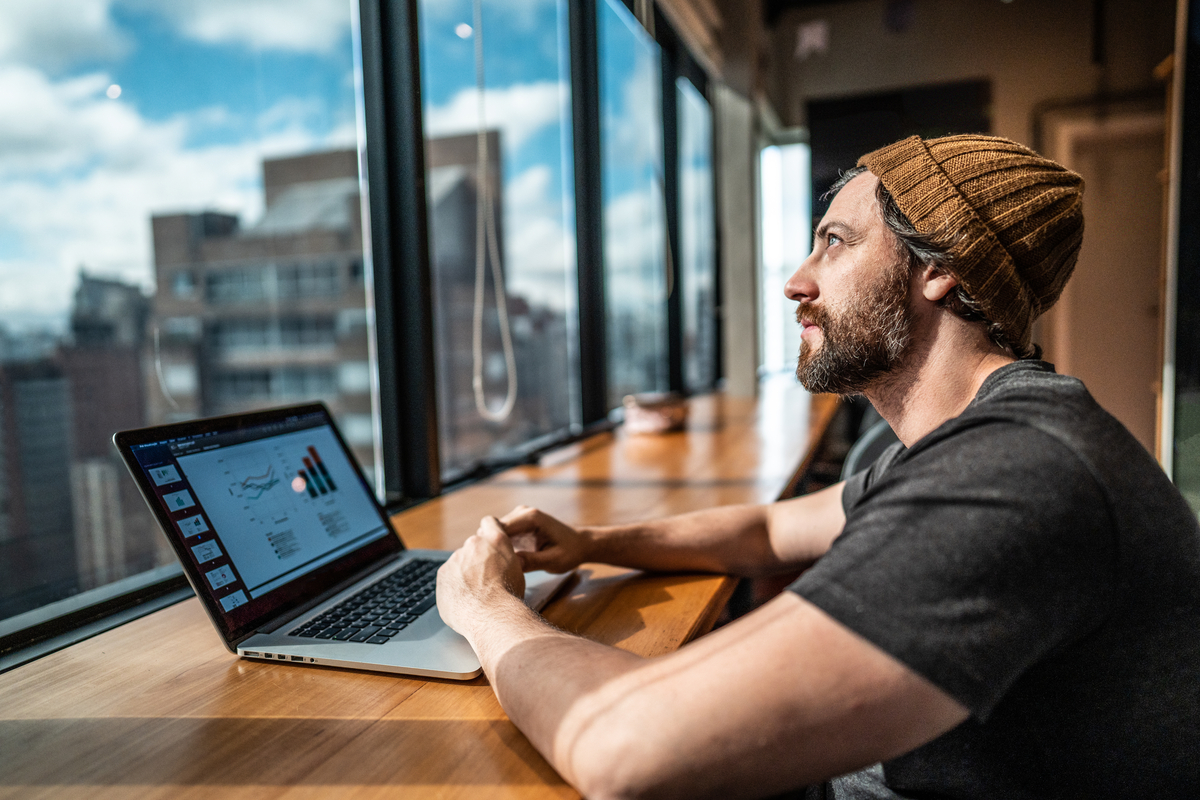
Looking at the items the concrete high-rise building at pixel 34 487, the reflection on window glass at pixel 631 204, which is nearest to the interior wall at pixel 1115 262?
the reflection on window glass at pixel 631 204

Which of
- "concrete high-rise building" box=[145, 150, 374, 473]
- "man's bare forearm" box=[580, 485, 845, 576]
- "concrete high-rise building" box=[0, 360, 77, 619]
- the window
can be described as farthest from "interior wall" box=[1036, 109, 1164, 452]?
"concrete high-rise building" box=[0, 360, 77, 619]

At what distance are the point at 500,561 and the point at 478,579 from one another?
57 mm

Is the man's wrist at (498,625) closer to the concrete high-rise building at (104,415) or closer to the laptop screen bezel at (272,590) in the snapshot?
the laptop screen bezel at (272,590)

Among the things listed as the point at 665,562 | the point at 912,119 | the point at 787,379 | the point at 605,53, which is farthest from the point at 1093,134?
the point at 665,562

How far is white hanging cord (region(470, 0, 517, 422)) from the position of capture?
208 centimetres

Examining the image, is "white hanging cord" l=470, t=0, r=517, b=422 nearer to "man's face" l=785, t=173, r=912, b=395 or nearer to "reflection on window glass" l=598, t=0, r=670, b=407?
"reflection on window glass" l=598, t=0, r=670, b=407

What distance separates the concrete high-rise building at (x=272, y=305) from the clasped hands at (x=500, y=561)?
23.9 inches

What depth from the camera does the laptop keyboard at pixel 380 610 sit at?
0.91 metres

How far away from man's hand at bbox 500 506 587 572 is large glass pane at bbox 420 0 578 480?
2.49 ft

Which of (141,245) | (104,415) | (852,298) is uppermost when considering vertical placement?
(141,245)

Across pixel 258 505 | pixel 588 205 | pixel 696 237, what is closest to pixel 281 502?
pixel 258 505

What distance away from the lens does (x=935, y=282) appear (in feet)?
3.06

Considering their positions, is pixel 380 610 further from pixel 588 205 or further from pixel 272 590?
pixel 588 205

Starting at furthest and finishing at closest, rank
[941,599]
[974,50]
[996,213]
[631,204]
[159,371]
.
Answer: [974,50] < [631,204] < [159,371] < [996,213] < [941,599]
